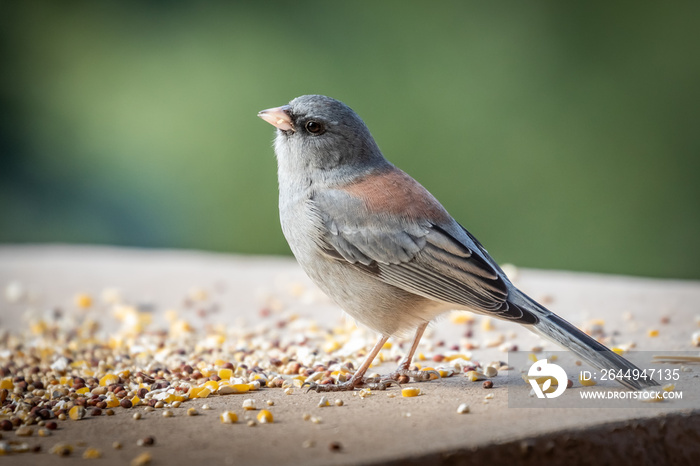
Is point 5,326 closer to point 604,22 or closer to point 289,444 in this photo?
point 289,444

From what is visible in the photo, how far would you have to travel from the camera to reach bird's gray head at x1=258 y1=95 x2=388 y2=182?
104 inches

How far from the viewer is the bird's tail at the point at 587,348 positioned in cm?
208

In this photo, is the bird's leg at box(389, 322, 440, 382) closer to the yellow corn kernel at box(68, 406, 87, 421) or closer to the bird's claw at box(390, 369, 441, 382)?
the bird's claw at box(390, 369, 441, 382)

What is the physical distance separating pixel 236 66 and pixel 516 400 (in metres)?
4.69

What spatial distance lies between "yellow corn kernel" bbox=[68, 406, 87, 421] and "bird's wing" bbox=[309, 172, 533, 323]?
0.87 meters

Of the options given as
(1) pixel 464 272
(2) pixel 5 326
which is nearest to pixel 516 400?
(1) pixel 464 272

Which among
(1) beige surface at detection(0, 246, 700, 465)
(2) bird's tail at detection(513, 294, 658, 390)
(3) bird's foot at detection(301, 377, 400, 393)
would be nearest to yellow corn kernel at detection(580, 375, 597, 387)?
(2) bird's tail at detection(513, 294, 658, 390)

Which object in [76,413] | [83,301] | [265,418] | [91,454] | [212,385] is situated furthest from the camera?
[83,301]

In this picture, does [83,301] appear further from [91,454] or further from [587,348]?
[587,348]

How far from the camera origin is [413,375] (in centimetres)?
244

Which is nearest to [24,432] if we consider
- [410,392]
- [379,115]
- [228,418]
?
[228,418]

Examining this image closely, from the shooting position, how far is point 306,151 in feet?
8.67

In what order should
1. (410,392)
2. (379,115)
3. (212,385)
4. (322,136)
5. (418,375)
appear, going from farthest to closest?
(379,115) < (322,136) < (418,375) < (212,385) < (410,392)

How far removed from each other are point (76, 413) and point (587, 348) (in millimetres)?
1407
